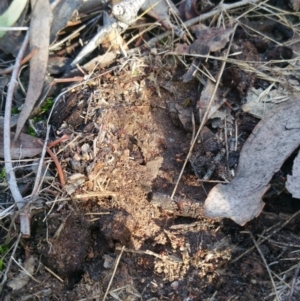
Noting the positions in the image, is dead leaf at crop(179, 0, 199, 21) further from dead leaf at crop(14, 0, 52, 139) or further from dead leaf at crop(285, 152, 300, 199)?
dead leaf at crop(285, 152, 300, 199)

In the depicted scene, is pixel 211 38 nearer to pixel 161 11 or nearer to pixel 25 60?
pixel 161 11

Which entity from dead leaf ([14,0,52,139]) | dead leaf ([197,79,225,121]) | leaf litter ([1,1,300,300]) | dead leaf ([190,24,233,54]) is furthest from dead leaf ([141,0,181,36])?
dead leaf ([14,0,52,139])

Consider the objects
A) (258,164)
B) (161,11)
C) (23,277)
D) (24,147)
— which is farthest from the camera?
(161,11)

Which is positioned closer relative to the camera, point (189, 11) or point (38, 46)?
point (38, 46)

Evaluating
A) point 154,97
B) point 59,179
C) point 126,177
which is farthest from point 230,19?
point 59,179

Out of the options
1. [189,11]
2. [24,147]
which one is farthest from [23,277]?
[189,11]

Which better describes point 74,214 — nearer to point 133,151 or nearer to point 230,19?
point 133,151

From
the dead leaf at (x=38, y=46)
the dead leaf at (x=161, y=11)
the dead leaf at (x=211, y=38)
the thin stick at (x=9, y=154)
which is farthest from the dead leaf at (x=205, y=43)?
the thin stick at (x=9, y=154)
